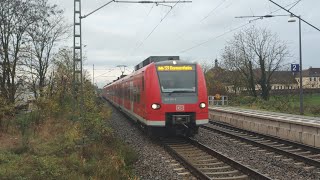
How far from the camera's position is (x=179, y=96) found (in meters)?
14.4

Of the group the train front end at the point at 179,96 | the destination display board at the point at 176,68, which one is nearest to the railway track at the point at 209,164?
the train front end at the point at 179,96

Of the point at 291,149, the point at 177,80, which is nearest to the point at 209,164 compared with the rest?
the point at 291,149

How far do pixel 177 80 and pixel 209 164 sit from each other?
4738 mm

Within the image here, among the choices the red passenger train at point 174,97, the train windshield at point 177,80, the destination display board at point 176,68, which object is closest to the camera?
the red passenger train at point 174,97

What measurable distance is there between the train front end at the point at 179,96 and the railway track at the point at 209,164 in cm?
85

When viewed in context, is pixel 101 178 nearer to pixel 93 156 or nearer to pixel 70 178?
pixel 70 178

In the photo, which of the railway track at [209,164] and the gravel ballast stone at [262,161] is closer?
the railway track at [209,164]

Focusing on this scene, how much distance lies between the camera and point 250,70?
4881 cm

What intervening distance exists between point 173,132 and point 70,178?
7435 mm

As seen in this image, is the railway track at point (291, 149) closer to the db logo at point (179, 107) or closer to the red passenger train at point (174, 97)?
the red passenger train at point (174, 97)

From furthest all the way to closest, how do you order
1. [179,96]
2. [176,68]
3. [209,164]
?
[176,68] < [179,96] < [209,164]

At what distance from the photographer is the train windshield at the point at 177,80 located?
14.6 meters

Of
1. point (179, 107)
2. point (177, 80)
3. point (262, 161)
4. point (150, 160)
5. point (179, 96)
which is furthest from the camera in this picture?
point (177, 80)

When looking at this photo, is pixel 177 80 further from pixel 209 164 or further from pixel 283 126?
pixel 283 126
